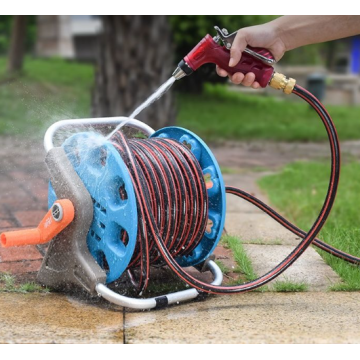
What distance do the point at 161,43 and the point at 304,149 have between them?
1890 millimetres

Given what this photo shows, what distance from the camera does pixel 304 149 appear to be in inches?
263

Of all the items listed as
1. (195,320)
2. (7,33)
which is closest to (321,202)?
(195,320)

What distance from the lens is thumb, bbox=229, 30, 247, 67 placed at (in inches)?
96.3

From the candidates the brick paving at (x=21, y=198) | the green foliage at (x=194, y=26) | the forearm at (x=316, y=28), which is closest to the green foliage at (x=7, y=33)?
the green foliage at (x=194, y=26)

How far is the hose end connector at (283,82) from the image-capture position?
245cm

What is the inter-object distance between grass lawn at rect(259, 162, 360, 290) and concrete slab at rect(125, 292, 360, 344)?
251 mm

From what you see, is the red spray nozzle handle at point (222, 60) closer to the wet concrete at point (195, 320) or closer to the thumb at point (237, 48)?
the thumb at point (237, 48)

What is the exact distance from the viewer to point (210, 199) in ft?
8.57

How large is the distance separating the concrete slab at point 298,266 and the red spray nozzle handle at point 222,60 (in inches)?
34.2

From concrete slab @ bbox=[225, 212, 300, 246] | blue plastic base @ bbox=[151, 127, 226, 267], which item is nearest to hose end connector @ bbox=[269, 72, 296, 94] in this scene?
blue plastic base @ bbox=[151, 127, 226, 267]

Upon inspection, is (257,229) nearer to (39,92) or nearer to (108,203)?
(108,203)

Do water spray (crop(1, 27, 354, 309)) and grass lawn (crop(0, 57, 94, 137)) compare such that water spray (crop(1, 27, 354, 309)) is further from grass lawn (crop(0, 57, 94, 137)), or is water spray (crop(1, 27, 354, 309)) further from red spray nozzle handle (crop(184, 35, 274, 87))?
grass lawn (crop(0, 57, 94, 137))
